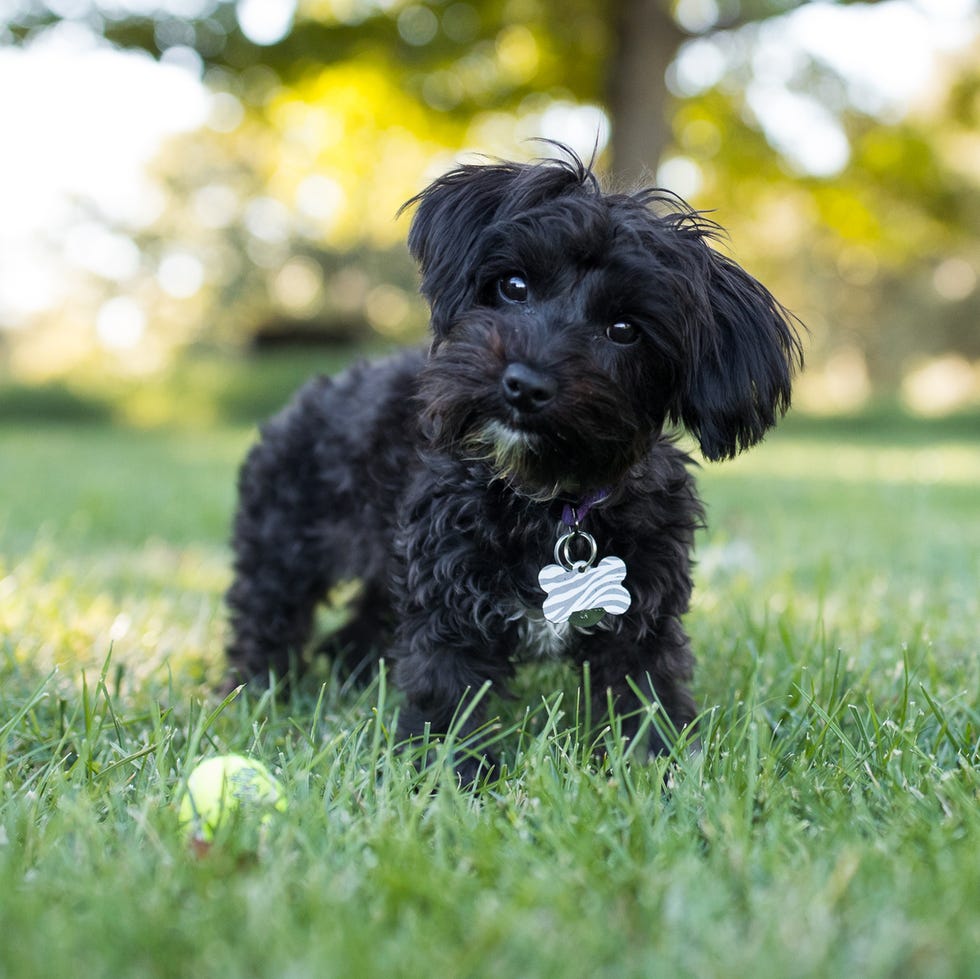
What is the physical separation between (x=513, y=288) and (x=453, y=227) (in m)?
0.22

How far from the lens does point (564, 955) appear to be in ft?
4.63

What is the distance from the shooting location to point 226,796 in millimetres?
1916

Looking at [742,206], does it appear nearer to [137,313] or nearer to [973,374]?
[973,374]

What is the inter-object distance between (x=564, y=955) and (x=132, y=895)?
671 mm

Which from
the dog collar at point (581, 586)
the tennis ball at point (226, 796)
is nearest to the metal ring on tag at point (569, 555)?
the dog collar at point (581, 586)

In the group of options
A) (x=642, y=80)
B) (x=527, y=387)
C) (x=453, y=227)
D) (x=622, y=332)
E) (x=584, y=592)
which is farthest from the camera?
(x=642, y=80)

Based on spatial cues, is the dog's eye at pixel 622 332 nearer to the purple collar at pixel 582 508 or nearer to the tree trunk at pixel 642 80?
the purple collar at pixel 582 508

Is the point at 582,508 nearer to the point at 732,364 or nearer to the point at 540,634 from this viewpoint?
the point at 540,634

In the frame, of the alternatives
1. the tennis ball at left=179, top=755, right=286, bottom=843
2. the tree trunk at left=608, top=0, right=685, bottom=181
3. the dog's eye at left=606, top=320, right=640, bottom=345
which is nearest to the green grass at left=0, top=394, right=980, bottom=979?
the tennis ball at left=179, top=755, right=286, bottom=843

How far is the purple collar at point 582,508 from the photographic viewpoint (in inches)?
101

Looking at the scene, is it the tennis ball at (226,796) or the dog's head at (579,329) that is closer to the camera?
the tennis ball at (226,796)

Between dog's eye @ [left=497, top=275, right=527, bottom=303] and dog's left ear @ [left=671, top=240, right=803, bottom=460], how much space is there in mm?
447

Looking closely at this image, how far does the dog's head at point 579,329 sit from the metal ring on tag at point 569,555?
0.38 feet

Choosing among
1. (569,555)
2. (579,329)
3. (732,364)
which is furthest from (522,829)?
(732,364)
